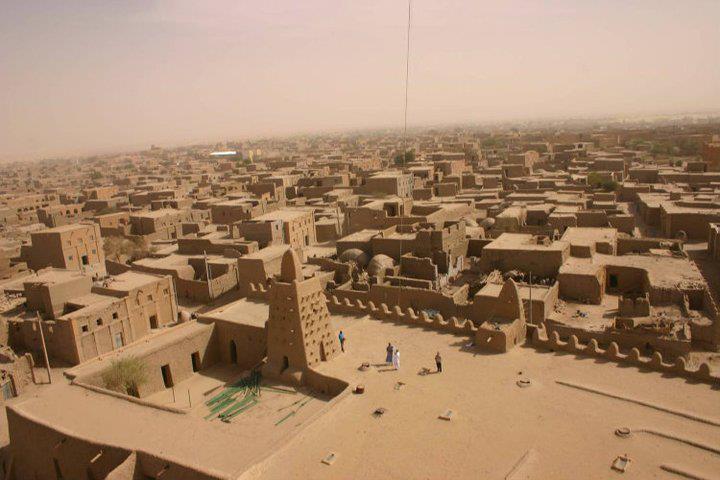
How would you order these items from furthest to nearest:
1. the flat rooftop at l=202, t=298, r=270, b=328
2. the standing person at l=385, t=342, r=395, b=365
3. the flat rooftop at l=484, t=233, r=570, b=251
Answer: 1. the flat rooftop at l=484, t=233, r=570, b=251
2. the flat rooftop at l=202, t=298, r=270, b=328
3. the standing person at l=385, t=342, r=395, b=365

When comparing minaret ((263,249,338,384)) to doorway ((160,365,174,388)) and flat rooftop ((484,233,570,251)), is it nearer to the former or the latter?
doorway ((160,365,174,388))

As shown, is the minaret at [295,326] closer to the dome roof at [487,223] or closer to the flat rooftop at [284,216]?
the flat rooftop at [284,216]

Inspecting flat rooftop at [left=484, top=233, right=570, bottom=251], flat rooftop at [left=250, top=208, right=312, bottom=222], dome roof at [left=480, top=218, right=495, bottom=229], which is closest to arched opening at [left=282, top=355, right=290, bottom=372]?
flat rooftop at [left=484, top=233, right=570, bottom=251]

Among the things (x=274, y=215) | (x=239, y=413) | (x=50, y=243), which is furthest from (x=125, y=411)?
(x=50, y=243)

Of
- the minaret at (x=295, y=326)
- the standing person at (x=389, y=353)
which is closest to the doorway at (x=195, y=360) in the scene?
the minaret at (x=295, y=326)

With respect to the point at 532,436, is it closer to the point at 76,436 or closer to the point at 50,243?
the point at 76,436
